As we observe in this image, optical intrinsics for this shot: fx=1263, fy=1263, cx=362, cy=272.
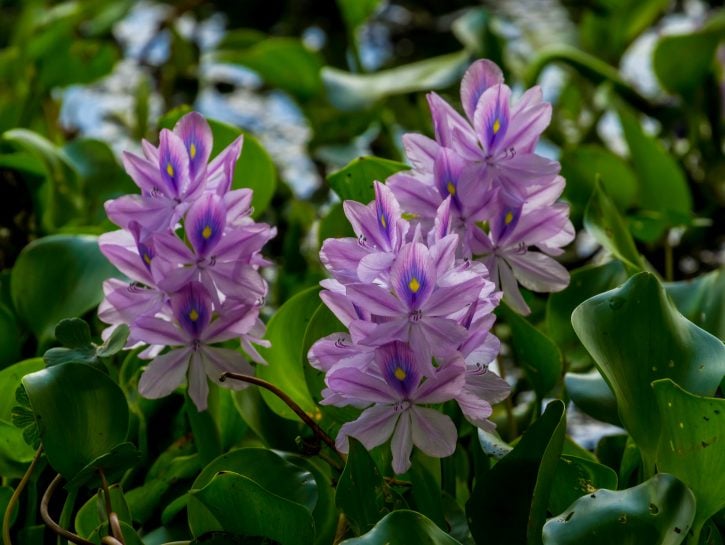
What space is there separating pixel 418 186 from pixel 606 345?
0.15 meters

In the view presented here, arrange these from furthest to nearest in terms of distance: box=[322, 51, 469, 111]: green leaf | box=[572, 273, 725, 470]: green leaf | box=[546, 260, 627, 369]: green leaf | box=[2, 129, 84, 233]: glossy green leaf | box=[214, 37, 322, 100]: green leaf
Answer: box=[214, 37, 322, 100]: green leaf, box=[322, 51, 469, 111]: green leaf, box=[2, 129, 84, 233]: glossy green leaf, box=[546, 260, 627, 369]: green leaf, box=[572, 273, 725, 470]: green leaf

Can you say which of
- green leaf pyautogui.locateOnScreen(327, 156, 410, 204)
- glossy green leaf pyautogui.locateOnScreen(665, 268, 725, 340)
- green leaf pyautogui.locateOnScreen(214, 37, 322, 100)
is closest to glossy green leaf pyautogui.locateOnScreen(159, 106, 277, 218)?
green leaf pyautogui.locateOnScreen(327, 156, 410, 204)

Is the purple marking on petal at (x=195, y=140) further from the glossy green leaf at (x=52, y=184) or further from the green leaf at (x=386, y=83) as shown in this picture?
the green leaf at (x=386, y=83)

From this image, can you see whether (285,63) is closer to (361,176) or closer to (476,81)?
(361,176)

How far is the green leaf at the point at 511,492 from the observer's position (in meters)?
0.72

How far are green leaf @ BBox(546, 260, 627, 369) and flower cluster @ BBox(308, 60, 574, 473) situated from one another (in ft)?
0.59

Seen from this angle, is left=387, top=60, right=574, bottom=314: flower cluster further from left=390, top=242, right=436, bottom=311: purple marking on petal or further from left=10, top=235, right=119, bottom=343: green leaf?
left=10, top=235, right=119, bottom=343: green leaf

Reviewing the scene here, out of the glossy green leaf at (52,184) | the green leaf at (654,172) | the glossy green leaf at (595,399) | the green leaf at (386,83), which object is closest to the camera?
the glossy green leaf at (595,399)

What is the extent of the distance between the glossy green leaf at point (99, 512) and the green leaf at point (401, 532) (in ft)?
0.56

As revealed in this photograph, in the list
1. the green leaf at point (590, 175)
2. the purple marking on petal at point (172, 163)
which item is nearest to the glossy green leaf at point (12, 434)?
the purple marking on petal at point (172, 163)

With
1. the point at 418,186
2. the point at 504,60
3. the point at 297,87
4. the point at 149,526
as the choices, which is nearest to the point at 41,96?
the point at 297,87

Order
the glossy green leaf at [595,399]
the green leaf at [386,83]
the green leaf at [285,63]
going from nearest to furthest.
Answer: the glossy green leaf at [595,399]
the green leaf at [386,83]
the green leaf at [285,63]

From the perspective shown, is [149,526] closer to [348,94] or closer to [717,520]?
[717,520]

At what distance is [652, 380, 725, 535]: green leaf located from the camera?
67cm
